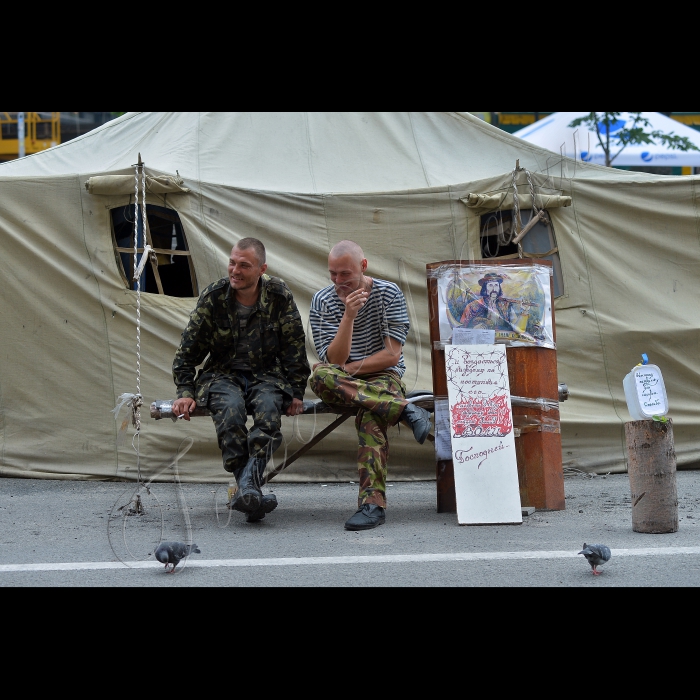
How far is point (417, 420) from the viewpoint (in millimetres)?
4406

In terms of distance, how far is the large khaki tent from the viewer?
6.04m

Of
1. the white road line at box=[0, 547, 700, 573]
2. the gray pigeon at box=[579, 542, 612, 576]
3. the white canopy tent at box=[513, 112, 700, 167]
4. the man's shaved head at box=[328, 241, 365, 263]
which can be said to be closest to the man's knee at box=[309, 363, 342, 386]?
the man's shaved head at box=[328, 241, 365, 263]

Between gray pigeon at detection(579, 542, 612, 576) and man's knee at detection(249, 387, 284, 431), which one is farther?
man's knee at detection(249, 387, 284, 431)

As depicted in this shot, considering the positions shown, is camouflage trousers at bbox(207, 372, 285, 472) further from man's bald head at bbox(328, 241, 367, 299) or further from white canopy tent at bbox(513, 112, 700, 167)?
white canopy tent at bbox(513, 112, 700, 167)

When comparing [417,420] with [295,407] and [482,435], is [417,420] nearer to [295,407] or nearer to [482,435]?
[482,435]

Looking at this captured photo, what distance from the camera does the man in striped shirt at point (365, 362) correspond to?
4414 mm

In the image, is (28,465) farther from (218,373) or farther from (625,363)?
(625,363)

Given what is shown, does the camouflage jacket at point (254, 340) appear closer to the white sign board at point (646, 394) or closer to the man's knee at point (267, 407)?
the man's knee at point (267, 407)

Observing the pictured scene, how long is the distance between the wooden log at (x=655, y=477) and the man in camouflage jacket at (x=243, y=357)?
1.66 m

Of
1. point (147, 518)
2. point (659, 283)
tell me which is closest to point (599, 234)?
point (659, 283)

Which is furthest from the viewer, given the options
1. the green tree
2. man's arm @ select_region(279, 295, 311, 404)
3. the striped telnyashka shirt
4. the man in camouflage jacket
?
the green tree

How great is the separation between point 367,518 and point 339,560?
0.72 meters

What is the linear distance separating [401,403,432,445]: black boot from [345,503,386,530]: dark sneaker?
1.28ft
